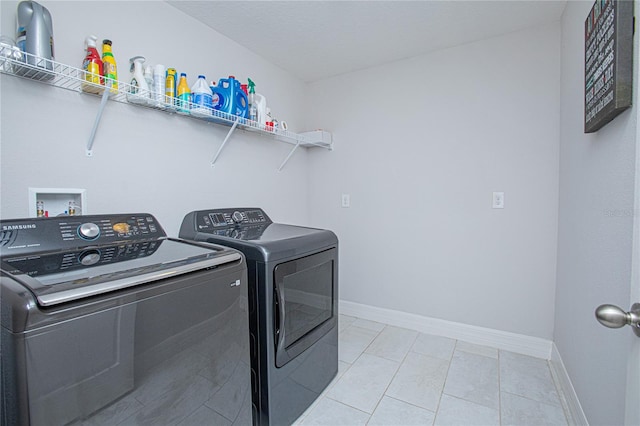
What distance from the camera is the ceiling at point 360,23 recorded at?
→ 1.80m

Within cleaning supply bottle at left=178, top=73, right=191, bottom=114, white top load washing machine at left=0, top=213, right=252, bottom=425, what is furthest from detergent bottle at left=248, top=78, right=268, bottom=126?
white top load washing machine at left=0, top=213, right=252, bottom=425

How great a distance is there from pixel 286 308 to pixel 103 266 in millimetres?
796

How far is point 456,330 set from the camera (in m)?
2.38

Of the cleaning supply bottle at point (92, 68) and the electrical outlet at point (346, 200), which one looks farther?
Result: the electrical outlet at point (346, 200)

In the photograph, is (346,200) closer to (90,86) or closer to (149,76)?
(149,76)

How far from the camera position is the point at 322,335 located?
1.72m

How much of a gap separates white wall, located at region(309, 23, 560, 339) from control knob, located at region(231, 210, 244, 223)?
3.67ft

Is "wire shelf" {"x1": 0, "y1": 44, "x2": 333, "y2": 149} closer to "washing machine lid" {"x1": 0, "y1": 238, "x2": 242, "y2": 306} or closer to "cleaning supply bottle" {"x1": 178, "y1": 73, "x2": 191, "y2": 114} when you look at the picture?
"cleaning supply bottle" {"x1": 178, "y1": 73, "x2": 191, "y2": 114}

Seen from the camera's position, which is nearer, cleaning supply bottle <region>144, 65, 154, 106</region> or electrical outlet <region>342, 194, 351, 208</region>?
cleaning supply bottle <region>144, 65, 154, 106</region>

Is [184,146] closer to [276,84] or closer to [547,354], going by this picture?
[276,84]

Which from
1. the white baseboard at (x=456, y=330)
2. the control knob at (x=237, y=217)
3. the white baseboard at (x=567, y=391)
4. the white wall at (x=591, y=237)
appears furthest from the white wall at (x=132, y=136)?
the white baseboard at (x=567, y=391)

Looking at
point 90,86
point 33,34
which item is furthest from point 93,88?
point 33,34

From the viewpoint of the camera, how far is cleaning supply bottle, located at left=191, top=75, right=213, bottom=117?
1.66 m

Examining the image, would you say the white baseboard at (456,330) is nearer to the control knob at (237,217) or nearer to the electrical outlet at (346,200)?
the electrical outlet at (346,200)
